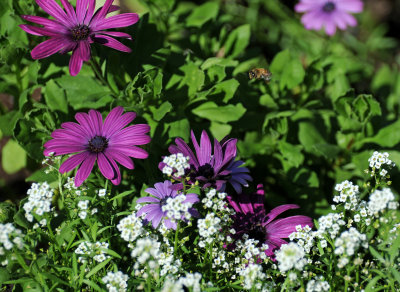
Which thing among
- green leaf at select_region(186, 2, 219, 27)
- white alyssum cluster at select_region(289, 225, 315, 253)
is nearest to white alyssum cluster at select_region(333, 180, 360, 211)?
white alyssum cluster at select_region(289, 225, 315, 253)

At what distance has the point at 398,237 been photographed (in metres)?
1.94

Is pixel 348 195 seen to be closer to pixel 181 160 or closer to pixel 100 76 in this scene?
pixel 181 160

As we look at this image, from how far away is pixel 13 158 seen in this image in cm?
294

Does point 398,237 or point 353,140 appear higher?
point 353,140

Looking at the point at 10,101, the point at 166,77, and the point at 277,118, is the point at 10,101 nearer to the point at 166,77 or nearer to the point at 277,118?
the point at 166,77

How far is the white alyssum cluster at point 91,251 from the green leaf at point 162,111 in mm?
763

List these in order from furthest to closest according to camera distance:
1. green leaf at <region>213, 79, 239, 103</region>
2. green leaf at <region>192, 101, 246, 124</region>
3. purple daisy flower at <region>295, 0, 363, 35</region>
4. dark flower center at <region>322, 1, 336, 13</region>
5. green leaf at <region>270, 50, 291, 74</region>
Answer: dark flower center at <region>322, 1, 336, 13</region>, purple daisy flower at <region>295, 0, 363, 35</region>, green leaf at <region>270, 50, 291, 74</region>, green leaf at <region>192, 101, 246, 124</region>, green leaf at <region>213, 79, 239, 103</region>

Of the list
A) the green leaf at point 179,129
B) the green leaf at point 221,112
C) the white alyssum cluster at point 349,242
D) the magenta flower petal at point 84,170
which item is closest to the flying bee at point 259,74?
the green leaf at point 221,112

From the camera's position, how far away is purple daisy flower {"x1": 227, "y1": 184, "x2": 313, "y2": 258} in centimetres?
227

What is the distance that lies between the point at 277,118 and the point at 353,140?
0.54 meters

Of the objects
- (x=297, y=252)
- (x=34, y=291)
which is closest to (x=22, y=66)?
(x=34, y=291)

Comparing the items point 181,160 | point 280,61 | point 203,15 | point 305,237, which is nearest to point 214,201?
point 181,160

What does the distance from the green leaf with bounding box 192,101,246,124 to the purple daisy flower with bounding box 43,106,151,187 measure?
2.01 ft

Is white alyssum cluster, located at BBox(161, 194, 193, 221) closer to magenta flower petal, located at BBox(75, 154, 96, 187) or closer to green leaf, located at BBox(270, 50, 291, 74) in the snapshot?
magenta flower petal, located at BBox(75, 154, 96, 187)
